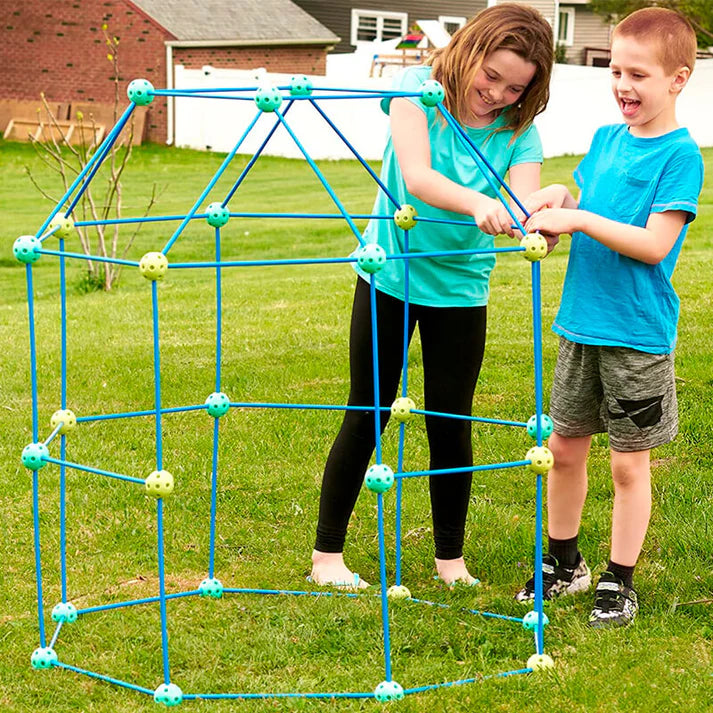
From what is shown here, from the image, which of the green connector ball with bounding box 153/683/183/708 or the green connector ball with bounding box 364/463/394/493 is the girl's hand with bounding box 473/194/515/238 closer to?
the green connector ball with bounding box 364/463/394/493

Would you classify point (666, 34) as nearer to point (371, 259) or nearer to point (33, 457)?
point (371, 259)

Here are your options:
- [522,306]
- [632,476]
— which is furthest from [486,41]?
[522,306]

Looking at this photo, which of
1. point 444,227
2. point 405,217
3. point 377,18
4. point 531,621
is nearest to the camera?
point 531,621

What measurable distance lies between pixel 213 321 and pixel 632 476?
4152 millimetres

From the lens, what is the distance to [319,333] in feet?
20.6

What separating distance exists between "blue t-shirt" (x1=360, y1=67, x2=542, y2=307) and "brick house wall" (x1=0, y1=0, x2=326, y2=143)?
19.3m

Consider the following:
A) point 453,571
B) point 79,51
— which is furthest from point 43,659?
point 79,51

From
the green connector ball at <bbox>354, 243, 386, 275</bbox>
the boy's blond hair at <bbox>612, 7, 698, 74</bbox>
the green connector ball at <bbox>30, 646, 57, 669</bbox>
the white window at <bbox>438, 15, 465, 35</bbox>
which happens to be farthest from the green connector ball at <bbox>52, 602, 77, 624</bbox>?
the white window at <bbox>438, 15, 465, 35</bbox>

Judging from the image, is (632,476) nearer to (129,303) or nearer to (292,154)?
(129,303)

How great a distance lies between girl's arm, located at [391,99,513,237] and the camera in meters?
2.79

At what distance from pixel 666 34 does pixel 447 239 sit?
805 millimetres

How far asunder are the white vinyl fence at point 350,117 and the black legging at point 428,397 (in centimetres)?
1503

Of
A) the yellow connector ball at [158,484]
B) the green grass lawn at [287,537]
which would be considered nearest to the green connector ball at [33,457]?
the yellow connector ball at [158,484]

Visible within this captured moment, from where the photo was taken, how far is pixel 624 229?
279cm
